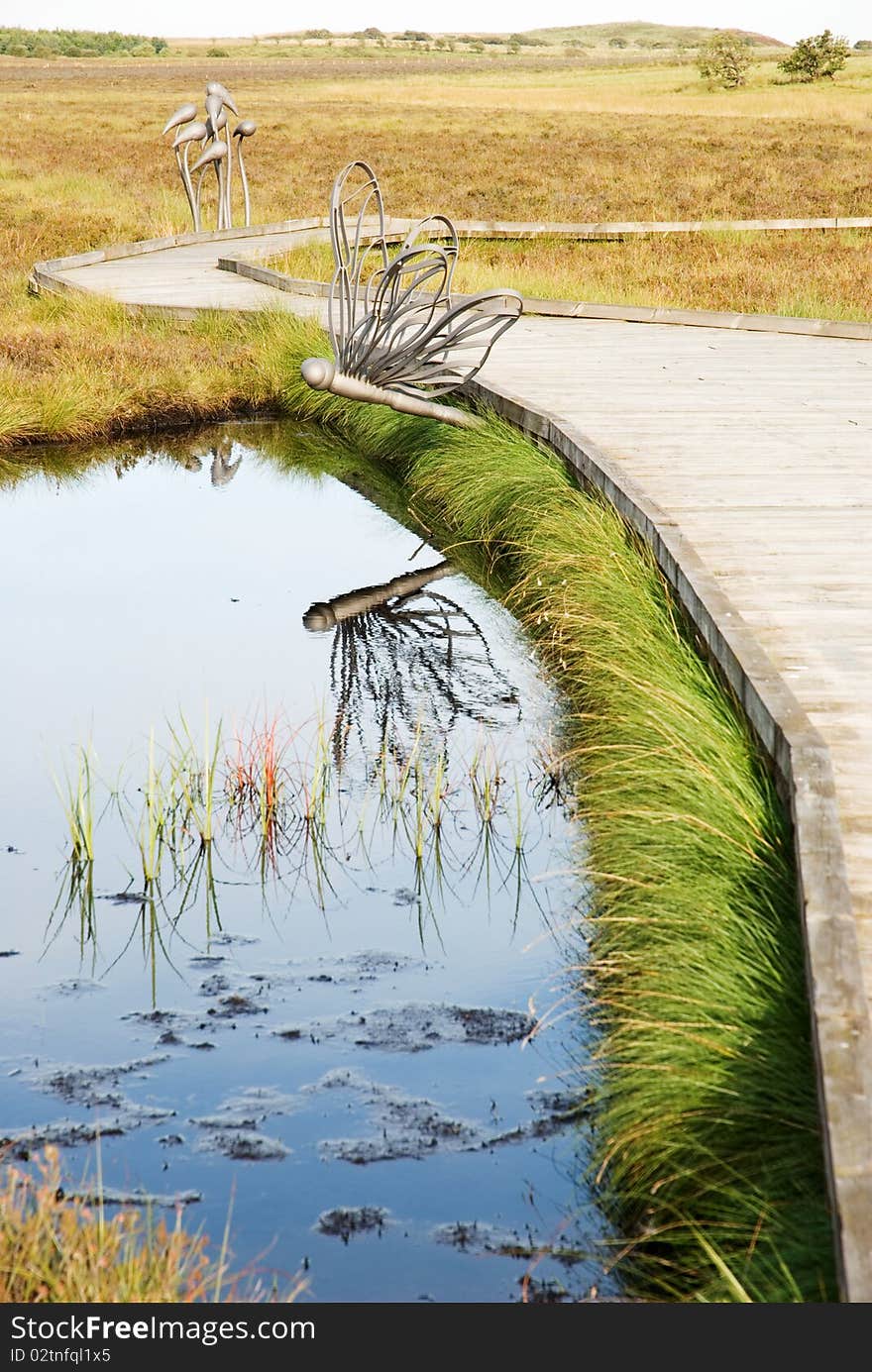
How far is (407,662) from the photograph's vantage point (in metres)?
7.51

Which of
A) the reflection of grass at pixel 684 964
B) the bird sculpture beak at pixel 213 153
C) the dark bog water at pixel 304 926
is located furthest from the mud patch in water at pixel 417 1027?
the bird sculpture beak at pixel 213 153

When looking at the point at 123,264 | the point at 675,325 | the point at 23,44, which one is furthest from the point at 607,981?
the point at 23,44

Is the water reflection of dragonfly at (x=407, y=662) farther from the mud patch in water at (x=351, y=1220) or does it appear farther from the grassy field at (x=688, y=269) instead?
the grassy field at (x=688, y=269)

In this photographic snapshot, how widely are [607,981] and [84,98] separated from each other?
56.6 meters

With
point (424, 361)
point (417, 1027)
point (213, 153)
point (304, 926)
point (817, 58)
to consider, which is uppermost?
point (817, 58)

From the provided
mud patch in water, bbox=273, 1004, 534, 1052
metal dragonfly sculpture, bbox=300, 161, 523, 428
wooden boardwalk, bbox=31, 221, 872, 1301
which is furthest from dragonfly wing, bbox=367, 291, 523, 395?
mud patch in water, bbox=273, 1004, 534, 1052

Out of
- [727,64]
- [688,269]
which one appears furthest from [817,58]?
[688,269]

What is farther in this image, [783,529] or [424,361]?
[424,361]

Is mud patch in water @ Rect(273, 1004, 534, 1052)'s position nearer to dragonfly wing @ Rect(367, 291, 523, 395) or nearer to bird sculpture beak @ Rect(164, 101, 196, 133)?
dragonfly wing @ Rect(367, 291, 523, 395)

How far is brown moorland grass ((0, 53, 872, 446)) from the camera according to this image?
1307 centimetres

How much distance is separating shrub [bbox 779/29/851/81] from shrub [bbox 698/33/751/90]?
6.49 feet

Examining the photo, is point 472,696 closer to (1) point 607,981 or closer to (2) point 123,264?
A: (1) point 607,981

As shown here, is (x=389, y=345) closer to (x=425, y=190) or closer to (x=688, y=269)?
(x=688, y=269)

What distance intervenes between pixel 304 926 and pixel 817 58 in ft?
207
